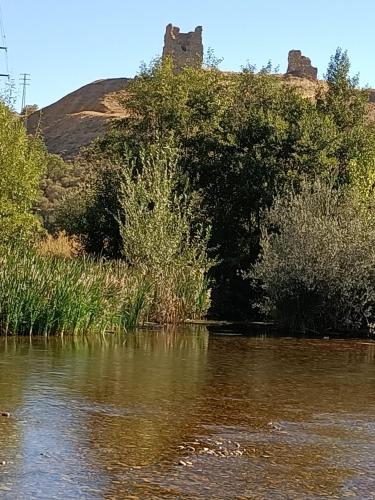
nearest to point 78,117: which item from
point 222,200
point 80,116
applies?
point 80,116

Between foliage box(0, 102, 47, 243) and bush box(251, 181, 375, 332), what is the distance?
25.7 feet

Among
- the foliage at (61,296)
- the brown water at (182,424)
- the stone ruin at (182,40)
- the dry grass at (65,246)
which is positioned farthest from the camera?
the stone ruin at (182,40)

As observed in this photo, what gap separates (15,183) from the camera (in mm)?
23812

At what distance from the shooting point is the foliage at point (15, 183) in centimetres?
2361

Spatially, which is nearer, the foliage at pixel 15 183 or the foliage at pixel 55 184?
the foliage at pixel 15 183

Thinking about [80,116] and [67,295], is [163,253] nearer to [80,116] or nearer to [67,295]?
[67,295]

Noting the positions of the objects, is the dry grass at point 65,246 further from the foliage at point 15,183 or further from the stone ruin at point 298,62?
the stone ruin at point 298,62

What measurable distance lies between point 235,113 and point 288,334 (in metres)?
9.04

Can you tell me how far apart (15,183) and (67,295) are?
8995 mm

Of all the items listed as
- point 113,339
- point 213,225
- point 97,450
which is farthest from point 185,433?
point 213,225

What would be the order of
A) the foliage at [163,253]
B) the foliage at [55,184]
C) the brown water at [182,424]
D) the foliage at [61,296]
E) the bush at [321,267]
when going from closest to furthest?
the brown water at [182,424] < the foliage at [61,296] < the bush at [321,267] < the foliage at [163,253] < the foliage at [55,184]

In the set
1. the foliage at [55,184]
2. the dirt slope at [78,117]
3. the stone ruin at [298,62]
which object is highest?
the stone ruin at [298,62]

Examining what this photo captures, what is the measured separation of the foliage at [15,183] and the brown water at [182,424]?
10076mm

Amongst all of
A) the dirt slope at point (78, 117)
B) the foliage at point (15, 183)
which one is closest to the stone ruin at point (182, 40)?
the dirt slope at point (78, 117)
